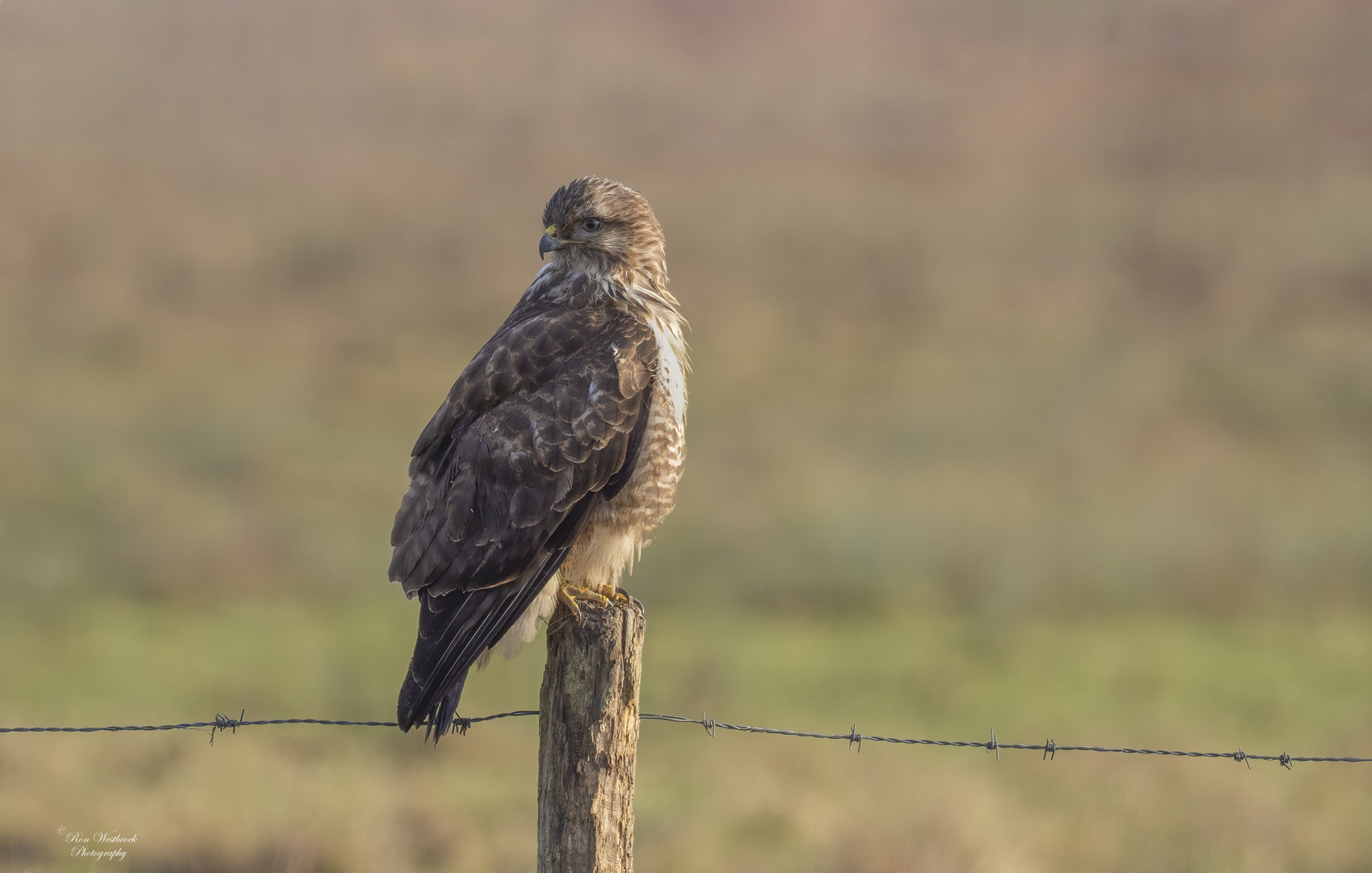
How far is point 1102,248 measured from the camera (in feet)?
128

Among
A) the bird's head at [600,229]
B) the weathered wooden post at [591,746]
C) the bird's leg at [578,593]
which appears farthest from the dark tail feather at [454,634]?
the bird's head at [600,229]

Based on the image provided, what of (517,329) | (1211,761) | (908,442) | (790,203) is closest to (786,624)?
(1211,761)

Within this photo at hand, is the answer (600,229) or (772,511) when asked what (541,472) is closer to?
(600,229)

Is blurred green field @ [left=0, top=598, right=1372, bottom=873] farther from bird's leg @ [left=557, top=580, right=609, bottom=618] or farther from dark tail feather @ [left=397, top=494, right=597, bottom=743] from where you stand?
dark tail feather @ [left=397, top=494, right=597, bottom=743]

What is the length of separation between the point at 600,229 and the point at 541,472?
1.10 m

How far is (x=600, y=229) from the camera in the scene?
5.49 m

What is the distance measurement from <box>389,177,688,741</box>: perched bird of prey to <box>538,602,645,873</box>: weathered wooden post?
40 centimetres

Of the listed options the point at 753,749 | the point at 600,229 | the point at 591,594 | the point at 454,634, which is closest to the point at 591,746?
the point at 454,634

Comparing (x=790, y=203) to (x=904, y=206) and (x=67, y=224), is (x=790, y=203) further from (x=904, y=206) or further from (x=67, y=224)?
(x=67, y=224)

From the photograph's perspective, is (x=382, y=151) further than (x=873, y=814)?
Yes

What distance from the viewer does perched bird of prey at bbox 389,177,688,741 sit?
466 centimetres

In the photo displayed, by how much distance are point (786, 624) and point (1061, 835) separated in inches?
248

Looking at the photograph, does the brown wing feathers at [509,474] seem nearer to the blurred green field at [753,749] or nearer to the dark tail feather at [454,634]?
the dark tail feather at [454,634]

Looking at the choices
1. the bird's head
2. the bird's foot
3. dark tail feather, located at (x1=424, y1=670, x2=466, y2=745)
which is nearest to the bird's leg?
the bird's foot
